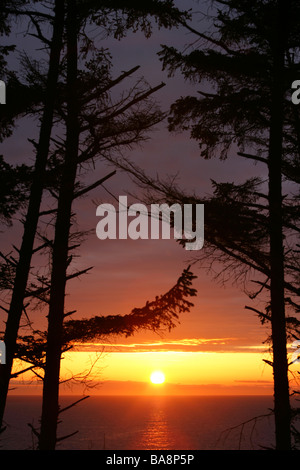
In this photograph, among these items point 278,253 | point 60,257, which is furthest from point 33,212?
point 278,253

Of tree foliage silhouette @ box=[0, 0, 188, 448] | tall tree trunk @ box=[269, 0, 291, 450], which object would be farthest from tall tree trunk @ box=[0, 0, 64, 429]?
tall tree trunk @ box=[269, 0, 291, 450]

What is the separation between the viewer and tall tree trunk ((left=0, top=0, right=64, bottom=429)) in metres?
8.77

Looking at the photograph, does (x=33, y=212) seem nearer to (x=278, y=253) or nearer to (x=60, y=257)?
(x=60, y=257)

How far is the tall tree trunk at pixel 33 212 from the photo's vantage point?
28.8 feet

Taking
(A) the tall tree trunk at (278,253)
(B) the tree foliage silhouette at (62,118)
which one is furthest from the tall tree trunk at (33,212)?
(A) the tall tree trunk at (278,253)

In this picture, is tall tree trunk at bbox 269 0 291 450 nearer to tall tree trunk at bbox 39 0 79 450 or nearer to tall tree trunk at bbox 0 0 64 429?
tall tree trunk at bbox 39 0 79 450

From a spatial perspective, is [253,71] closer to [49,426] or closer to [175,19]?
[175,19]

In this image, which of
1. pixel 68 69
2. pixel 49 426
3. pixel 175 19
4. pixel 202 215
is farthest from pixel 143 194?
pixel 49 426

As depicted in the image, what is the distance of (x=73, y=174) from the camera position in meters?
9.93

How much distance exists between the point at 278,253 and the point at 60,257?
416 centimetres

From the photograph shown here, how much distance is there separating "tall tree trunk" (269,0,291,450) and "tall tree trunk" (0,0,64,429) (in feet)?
14.1
